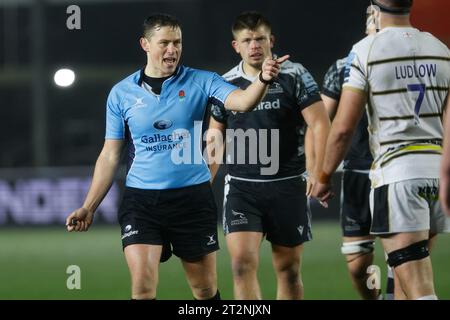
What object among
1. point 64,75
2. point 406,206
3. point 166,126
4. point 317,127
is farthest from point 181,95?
point 64,75

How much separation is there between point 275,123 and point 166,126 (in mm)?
797

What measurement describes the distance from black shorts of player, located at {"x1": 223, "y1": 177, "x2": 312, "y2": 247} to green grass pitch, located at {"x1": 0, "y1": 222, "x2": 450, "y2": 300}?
5.37 feet

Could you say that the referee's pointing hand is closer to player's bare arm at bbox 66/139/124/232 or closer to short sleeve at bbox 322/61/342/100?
player's bare arm at bbox 66/139/124/232

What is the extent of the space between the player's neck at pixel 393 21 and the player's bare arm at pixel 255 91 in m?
0.47

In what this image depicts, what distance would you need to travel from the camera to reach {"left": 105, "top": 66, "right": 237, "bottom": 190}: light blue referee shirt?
6.01 meters

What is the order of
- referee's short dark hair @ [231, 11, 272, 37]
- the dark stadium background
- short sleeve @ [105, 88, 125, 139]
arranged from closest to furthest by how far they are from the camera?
1. short sleeve @ [105, 88, 125, 139]
2. referee's short dark hair @ [231, 11, 272, 37]
3. the dark stadium background

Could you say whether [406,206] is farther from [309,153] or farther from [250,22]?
[250,22]

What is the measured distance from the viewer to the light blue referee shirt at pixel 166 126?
237 inches

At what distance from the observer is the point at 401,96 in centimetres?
523

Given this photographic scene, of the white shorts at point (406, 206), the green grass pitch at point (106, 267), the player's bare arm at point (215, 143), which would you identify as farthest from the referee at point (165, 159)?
the green grass pitch at point (106, 267)

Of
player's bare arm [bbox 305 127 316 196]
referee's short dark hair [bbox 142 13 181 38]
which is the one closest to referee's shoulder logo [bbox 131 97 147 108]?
referee's short dark hair [bbox 142 13 181 38]

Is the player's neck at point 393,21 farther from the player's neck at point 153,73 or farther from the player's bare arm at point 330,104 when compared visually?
the player's bare arm at point 330,104

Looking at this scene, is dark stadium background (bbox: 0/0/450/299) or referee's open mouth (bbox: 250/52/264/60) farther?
dark stadium background (bbox: 0/0/450/299)
